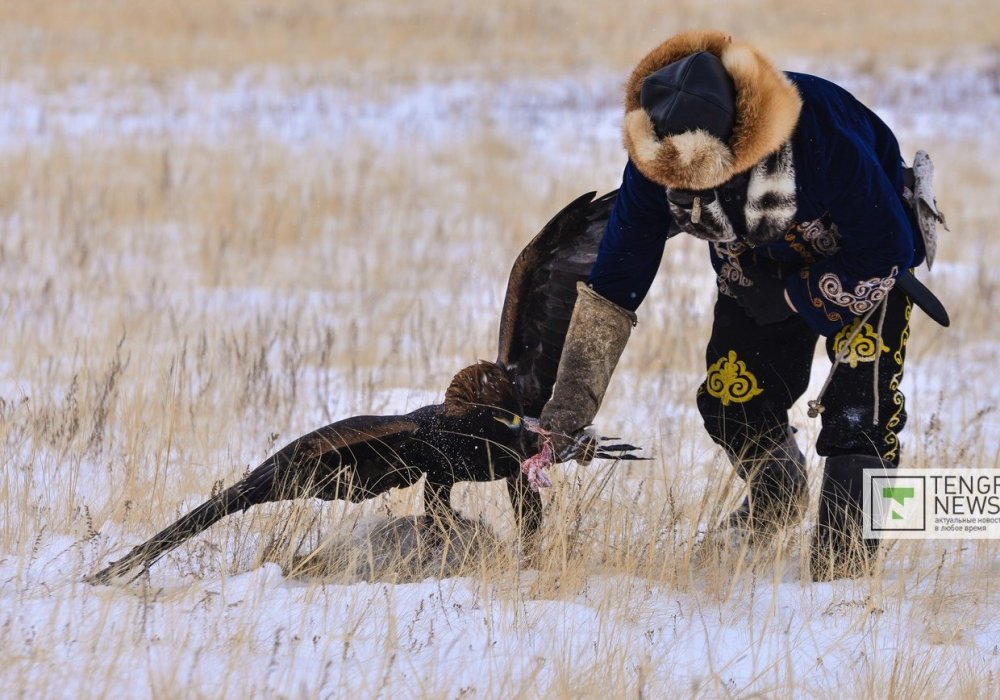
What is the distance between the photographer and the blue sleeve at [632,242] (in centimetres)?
295

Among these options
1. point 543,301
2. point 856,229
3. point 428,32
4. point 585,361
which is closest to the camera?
point 856,229

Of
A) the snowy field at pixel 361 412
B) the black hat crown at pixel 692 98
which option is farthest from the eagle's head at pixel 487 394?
the black hat crown at pixel 692 98

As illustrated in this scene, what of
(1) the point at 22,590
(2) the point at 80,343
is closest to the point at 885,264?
(1) the point at 22,590

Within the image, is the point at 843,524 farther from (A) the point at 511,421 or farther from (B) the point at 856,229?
(A) the point at 511,421

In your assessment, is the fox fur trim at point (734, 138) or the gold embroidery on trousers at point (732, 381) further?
the gold embroidery on trousers at point (732, 381)

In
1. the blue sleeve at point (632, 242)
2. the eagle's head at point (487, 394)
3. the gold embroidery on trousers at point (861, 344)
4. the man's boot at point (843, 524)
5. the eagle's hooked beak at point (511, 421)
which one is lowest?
the man's boot at point (843, 524)

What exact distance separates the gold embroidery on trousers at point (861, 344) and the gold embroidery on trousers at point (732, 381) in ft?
1.17

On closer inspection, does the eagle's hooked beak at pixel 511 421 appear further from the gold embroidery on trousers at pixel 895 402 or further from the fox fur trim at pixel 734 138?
the gold embroidery on trousers at pixel 895 402

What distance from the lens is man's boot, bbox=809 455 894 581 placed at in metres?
3.12

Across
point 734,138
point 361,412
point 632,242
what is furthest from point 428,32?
point 734,138

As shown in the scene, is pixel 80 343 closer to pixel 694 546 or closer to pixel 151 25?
pixel 694 546

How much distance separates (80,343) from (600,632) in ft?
13.8

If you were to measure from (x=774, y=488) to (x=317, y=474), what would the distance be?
1.53 m

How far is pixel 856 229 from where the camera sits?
281cm
